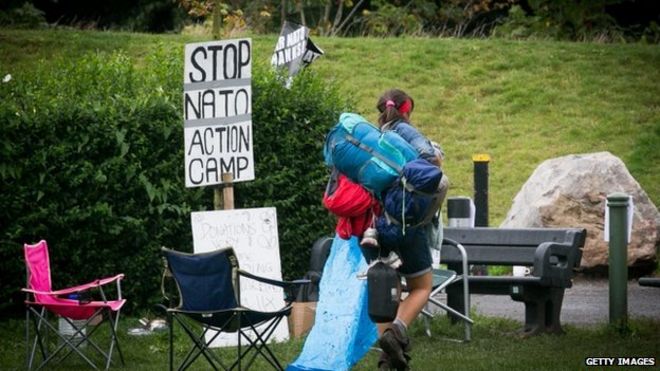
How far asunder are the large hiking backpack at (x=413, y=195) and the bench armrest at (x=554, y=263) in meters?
2.09

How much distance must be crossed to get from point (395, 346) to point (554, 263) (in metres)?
2.55

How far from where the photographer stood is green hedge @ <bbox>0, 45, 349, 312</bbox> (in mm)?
11094

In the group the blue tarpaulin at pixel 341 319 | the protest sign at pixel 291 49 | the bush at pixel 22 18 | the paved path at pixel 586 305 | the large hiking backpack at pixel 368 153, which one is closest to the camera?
the large hiking backpack at pixel 368 153

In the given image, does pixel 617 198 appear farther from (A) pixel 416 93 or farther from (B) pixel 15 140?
(A) pixel 416 93

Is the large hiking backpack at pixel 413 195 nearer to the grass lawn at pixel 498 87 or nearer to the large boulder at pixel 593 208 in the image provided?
the large boulder at pixel 593 208

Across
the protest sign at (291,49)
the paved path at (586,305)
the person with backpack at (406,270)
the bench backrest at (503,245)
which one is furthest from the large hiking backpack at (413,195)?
the protest sign at (291,49)

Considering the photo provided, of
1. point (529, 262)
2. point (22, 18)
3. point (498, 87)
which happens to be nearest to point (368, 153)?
point (529, 262)

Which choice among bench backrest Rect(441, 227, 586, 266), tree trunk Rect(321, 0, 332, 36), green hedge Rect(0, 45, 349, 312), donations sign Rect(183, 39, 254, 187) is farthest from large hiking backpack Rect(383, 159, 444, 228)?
tree trunk Rect(321, 0, 332, 36)

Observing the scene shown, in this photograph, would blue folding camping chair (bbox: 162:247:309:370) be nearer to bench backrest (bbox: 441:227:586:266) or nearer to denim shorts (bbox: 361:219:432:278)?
denim shorts (bbox: 361:219:432:278)

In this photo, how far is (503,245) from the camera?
11.3 metres

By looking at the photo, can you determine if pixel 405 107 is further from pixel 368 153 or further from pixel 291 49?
pixel 291 49

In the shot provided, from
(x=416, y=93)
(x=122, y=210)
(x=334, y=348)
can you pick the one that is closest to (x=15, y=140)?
(x=122, y=210)

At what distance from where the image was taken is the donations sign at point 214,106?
34.2 feet

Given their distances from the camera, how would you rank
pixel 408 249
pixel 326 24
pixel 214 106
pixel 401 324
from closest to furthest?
pixel 401 324 → pixel 408 249 → pixel 214 106 → pixel 326 24
